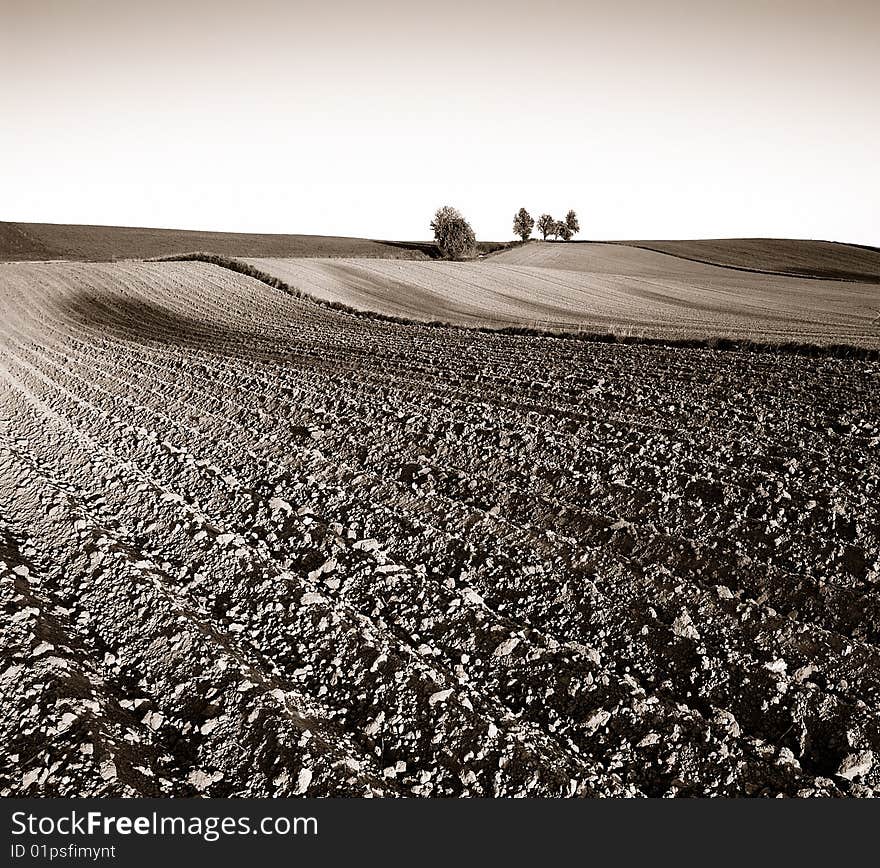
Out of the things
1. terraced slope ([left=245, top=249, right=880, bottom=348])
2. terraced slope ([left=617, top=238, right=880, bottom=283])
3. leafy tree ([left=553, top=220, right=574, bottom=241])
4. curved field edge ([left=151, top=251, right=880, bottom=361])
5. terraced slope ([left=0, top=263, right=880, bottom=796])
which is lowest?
terraced slope ([left=0, top=263, right=880, bottom=796])

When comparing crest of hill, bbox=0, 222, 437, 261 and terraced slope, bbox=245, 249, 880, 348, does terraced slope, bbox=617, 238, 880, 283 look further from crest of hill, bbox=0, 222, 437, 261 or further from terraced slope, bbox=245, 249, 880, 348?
crest of hill, bbox=0, 222, 437, 261

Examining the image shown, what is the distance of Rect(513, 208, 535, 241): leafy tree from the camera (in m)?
87.6

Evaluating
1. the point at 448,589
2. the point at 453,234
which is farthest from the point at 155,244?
the point at 448,589

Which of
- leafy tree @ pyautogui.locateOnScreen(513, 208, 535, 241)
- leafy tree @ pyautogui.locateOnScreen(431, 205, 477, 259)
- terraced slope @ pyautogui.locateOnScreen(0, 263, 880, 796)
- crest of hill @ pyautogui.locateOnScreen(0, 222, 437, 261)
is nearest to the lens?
terraced slope @ pyautogui.locateOnScreen(0, 263, 880, 796)

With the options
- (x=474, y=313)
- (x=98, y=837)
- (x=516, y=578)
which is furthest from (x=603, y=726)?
(x=474, y=313)

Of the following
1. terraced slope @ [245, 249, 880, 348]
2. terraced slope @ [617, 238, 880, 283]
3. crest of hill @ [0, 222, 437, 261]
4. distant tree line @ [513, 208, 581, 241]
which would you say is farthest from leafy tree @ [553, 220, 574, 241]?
terraced slope @ [245, 249, 880, 348]

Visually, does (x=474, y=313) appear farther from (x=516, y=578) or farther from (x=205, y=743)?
(x=205, y=743)

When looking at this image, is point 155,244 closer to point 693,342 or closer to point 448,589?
point 693,342

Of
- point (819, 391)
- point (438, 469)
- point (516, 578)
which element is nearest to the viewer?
point (516, 578)

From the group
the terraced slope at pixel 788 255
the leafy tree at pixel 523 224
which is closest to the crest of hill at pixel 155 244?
the leafy tree at pixel 523 224

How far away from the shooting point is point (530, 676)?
4.32 metres

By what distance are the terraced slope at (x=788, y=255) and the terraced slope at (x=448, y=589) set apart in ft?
160

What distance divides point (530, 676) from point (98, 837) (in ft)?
8.15

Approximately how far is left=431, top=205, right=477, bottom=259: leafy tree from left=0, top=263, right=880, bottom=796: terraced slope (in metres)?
56.0
